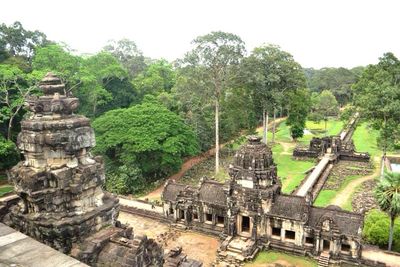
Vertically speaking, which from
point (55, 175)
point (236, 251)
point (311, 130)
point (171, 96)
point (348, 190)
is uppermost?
point (171, 96)

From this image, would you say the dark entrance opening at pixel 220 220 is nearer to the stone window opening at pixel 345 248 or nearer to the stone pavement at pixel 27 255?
the stone window opening at pixel 345 248

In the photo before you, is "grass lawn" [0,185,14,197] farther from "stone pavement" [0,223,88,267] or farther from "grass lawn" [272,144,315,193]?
"grass lawn" [272,144,315,193]

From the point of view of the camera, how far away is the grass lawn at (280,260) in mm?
21125

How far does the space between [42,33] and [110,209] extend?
46.5 m

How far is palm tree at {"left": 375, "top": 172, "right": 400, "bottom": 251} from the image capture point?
19.6m

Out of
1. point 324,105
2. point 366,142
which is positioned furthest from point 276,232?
point 324,105

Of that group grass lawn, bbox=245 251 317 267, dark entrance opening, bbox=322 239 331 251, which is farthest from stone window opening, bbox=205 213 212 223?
dark entrance opening, bbox=322 239 331 251

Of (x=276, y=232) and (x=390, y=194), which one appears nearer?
(x=390, y=194)

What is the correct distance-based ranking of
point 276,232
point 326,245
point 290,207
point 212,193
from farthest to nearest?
point 212,193, point 276,232, point 290,207, point 326,245

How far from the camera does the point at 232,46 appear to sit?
116 feet

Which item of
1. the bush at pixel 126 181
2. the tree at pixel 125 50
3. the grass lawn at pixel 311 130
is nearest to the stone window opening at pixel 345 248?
the bush at pixel 126 181

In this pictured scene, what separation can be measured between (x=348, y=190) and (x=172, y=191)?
18.1 metres

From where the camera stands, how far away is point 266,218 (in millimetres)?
22766

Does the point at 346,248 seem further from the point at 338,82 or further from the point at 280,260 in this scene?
the point at 338,82
